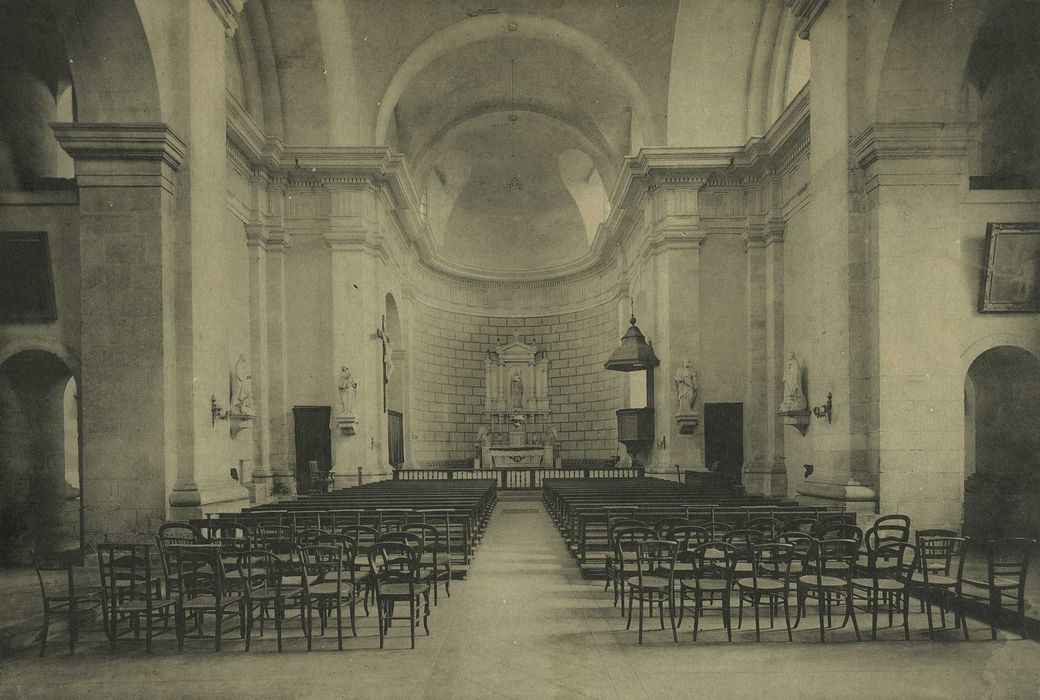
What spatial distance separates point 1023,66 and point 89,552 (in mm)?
13595

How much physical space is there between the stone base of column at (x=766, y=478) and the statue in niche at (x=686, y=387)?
1921mm

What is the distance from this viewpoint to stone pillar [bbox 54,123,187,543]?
30.8ft

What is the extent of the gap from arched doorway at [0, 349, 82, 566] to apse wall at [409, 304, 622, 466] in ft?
49.6

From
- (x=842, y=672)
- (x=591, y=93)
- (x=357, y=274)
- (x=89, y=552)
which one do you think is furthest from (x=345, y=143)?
(x=842, y=672)

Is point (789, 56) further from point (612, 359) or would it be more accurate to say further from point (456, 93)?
point (456, 93)

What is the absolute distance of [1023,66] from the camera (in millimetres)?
10844

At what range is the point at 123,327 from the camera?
9508mm

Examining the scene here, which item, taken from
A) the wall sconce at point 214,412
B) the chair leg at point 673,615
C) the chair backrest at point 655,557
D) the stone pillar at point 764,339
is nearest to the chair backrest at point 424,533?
the chair backrest at point 655,557

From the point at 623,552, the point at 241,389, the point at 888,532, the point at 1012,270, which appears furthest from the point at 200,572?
the point at 1012,270

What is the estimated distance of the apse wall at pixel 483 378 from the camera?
2731cm

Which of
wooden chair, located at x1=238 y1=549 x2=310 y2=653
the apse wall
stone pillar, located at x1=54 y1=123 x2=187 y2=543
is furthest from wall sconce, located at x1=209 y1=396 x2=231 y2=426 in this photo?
the apse wall

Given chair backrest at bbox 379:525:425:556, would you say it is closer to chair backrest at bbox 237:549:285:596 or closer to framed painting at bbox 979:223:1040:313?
chair backrest at bbox 237:549:285:596

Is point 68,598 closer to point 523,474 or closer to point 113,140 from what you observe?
point 113,140

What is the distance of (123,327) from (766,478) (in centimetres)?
1341
